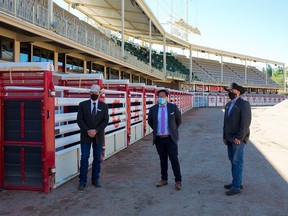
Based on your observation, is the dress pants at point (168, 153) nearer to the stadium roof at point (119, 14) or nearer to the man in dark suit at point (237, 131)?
the man in dark suit at point (237, 131)

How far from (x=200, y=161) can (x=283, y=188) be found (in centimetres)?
252

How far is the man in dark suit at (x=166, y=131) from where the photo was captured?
565 cm

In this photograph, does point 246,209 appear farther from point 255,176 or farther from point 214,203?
point 255,176

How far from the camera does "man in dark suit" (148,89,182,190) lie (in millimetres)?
5652

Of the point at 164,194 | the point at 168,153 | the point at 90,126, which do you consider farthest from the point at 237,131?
the point at 90,126

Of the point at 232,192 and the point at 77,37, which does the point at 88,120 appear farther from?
the point at 77,37

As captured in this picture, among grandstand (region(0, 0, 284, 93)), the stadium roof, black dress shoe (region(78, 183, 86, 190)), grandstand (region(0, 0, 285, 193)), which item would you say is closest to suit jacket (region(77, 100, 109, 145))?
grandstand (region(0, 0, 285, 193))

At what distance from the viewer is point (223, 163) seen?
25.2 ft

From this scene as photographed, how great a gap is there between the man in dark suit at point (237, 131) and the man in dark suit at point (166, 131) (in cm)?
84

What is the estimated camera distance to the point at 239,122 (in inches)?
211

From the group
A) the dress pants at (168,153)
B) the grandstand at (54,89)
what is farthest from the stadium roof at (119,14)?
the dress pants at (168,153)

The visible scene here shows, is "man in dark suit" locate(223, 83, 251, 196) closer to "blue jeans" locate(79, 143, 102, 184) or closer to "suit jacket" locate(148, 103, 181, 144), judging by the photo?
"suit jacket" locate(148, 103, 181, 144)

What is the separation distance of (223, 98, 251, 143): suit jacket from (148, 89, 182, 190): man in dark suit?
0.85 meters

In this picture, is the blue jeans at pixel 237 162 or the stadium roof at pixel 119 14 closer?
the blue jeans at pixel 237 162
